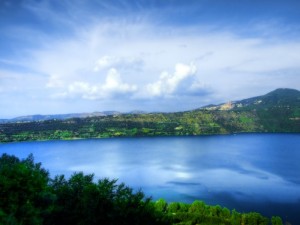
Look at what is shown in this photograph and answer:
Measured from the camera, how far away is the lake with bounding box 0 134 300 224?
7288 cm

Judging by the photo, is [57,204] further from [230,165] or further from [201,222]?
[230,165]

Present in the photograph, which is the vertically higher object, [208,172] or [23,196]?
[23,196]

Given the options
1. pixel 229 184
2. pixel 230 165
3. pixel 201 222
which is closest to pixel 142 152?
pixel 230 165

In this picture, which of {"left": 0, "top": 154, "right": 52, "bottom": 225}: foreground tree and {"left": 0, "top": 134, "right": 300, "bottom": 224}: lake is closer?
{"left": 0, "top": 154, "right": 52, "bottom": 225}: foreground tree

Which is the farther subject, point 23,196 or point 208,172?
point 208,172

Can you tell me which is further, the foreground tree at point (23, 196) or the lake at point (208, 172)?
the lake at point (208, 172)

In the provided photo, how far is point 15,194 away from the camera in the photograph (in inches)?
1066

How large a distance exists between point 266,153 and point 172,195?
9317 centimetres

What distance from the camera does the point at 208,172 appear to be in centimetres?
11025

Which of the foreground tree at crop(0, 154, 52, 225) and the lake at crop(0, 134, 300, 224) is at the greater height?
the foreground tree at crop(0, 154, 52, 225)

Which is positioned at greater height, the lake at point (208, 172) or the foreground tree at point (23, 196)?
the foreground tree at point (23, 196)

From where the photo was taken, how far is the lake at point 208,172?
72.9 meters

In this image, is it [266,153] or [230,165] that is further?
[266,153]

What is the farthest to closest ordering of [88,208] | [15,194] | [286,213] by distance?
[286,213]
[88,208]
[15,194]
